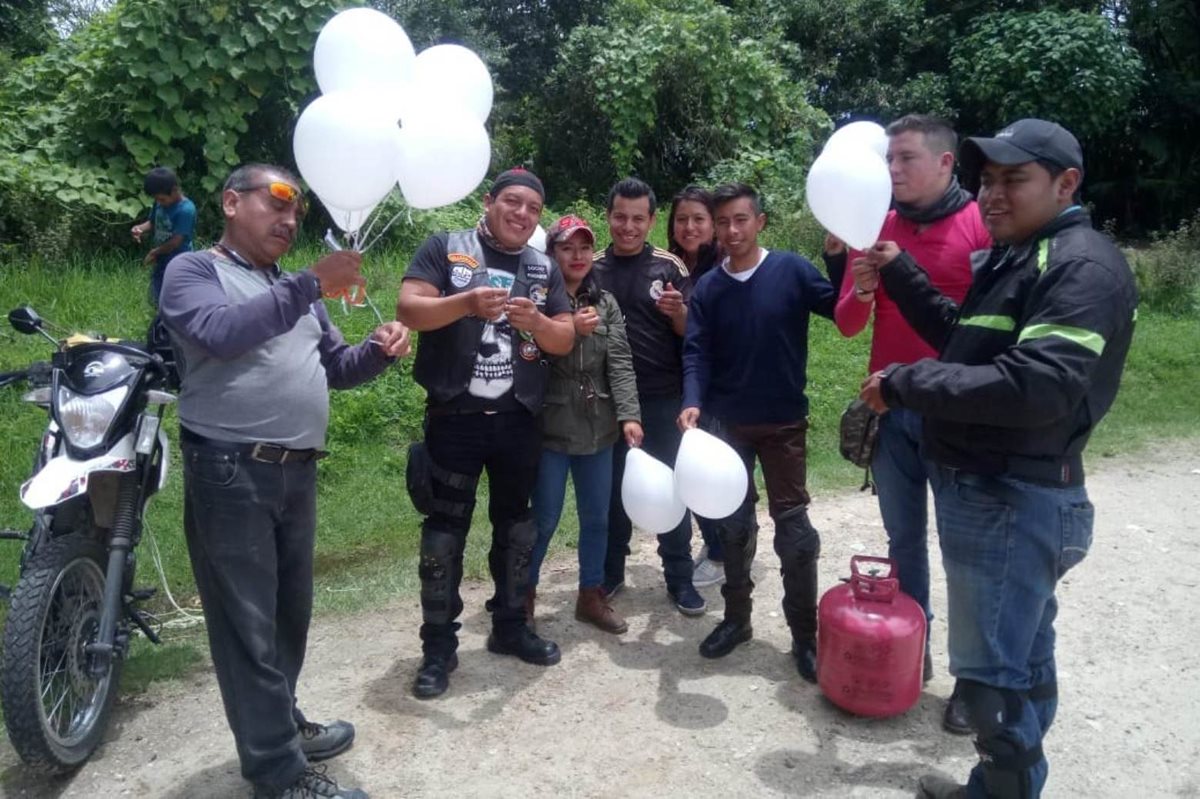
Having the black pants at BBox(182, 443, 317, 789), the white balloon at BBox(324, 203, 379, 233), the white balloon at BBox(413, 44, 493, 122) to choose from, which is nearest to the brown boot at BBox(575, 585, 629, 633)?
the black pants at BBox(182, 443, 317, 789)

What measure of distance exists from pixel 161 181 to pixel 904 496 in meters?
6.29

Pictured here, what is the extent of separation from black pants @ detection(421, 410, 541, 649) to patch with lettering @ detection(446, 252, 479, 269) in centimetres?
57

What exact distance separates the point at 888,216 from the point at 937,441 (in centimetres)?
119

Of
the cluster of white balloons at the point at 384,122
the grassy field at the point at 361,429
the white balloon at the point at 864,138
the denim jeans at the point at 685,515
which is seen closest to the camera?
the cluster of white balloons at the point at 384,122

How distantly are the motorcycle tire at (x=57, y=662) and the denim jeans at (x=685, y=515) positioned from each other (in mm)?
2076

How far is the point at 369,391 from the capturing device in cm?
677

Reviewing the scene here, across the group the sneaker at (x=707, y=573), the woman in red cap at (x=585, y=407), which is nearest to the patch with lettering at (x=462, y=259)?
the woman in red cap at (x=585, y=407)

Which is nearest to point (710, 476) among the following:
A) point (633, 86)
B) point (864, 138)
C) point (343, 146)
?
point (864, 138)

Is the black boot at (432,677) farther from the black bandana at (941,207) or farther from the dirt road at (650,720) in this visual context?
the black bandana at (941,207)

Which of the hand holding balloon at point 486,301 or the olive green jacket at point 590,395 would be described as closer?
the hand holding balloon at point 486,301

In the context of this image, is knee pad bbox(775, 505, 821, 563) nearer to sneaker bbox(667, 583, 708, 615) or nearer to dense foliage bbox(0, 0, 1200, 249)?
sneaker bbox(667, 583, 708, 615)

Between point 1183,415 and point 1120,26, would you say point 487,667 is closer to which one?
point 1183,415

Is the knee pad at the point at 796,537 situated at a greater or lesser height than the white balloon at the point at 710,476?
lesser

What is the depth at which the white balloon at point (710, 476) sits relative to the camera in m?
3.53
